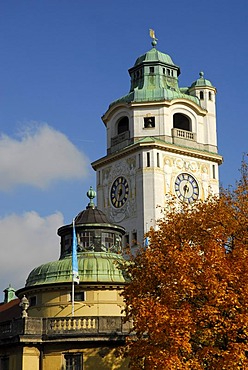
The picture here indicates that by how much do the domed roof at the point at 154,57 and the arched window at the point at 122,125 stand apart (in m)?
6.23

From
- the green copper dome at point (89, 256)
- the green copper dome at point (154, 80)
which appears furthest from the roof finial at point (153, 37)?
the green copper dome at point (89, 256)

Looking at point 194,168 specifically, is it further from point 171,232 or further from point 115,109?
point 171,232

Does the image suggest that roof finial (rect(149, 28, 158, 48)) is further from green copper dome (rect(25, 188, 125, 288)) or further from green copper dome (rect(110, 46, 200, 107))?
green copper dome (rect(25, 188, 125, 288))

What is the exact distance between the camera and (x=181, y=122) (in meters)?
91.1

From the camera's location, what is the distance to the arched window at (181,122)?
8950 cm

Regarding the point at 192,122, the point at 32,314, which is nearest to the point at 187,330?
A: the point at 32,314

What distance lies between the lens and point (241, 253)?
37062mm

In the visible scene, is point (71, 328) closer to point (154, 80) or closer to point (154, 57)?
point (154, 80)

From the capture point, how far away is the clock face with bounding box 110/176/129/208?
8588 centimetres

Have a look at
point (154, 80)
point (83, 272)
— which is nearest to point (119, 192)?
point (154, 80)

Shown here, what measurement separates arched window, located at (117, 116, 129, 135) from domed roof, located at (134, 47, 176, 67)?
6227 mm

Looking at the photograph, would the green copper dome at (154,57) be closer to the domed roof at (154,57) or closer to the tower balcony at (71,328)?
the domed roof at (154,57)

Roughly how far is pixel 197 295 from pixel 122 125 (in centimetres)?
5528

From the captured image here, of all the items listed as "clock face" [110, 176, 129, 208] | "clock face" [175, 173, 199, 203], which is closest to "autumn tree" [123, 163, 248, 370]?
"clock face" [175, 173, 199, 203]
